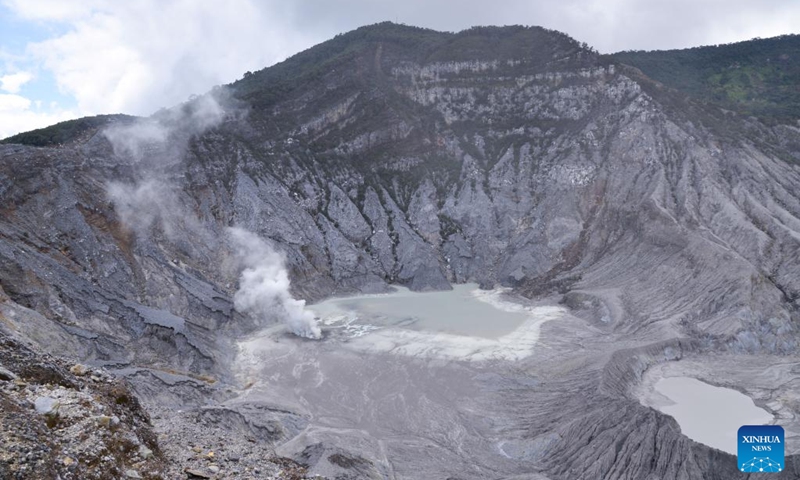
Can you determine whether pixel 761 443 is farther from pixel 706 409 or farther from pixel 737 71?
pixel 737 71

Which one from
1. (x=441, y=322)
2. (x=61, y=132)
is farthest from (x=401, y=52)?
(x=441, y=322)

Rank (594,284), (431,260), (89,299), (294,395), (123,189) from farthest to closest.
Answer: (431,260)
(594,284)
(123,189)
(89,299)
(294,395)

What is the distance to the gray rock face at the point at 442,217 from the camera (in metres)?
31.0

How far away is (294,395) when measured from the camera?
96.6 ft

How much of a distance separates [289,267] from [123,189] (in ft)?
47.6

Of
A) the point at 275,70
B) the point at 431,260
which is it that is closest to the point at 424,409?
the point at 431,260

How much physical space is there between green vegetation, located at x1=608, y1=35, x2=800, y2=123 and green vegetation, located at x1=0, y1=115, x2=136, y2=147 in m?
67.7

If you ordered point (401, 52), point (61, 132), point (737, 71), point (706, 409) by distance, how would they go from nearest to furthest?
point (706, 409) < point (61, 132) < point (401, 52) < point (737, 71)

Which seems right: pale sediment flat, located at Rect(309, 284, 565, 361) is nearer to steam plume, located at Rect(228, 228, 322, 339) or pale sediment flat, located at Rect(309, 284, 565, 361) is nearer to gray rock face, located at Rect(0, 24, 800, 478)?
steam plume, located at Rect(228, 228, 322, 339)

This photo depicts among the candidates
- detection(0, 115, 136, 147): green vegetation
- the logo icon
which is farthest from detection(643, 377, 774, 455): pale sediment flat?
detection(0, 115, 136, 147): green vegetation

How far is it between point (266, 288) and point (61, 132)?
2541 centimetres

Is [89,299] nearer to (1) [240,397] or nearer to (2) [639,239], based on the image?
(1) [240,397]

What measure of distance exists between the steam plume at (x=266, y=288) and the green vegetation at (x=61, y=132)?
648 inches

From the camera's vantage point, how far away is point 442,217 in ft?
203
